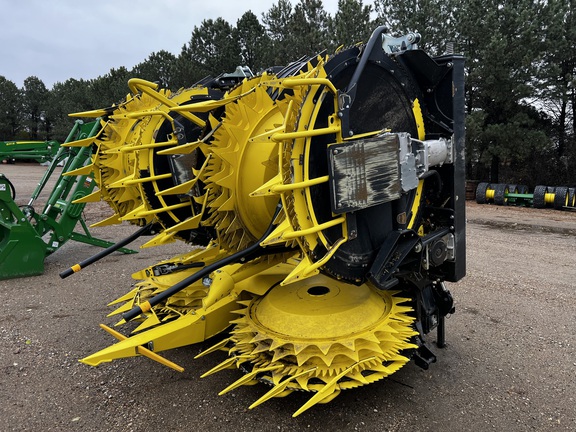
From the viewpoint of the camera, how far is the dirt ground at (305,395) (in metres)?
2.83

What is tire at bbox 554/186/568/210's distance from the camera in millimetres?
12680

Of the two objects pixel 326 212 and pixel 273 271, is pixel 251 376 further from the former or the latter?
pixel 326 212

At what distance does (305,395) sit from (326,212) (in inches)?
56.8

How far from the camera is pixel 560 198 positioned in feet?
41.8

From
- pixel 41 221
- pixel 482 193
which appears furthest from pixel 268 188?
pixel 482 193

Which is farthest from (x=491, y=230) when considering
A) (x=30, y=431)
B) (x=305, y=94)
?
(x=30, y=431)

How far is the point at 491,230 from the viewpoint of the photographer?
952 centimetres

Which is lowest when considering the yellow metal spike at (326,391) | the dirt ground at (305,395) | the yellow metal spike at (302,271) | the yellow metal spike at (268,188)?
the dirt ground at (305,395)

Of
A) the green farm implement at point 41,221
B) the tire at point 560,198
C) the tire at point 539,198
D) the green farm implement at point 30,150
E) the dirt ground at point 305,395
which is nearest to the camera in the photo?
the dirt ground at point 305,395

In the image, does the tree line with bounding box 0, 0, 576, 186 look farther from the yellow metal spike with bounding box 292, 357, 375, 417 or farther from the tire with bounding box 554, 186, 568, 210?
the yellow metal spike with bounding box 292, 357, 375, 417

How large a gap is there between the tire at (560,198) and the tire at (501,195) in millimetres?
1433

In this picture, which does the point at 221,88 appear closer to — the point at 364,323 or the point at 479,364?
the point at 364,323

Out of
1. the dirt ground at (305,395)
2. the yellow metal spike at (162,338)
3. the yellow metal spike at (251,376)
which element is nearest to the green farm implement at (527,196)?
the dirt ground at (305,395)

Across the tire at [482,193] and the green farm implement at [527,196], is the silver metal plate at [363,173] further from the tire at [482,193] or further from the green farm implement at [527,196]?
the tire at [482,193]
